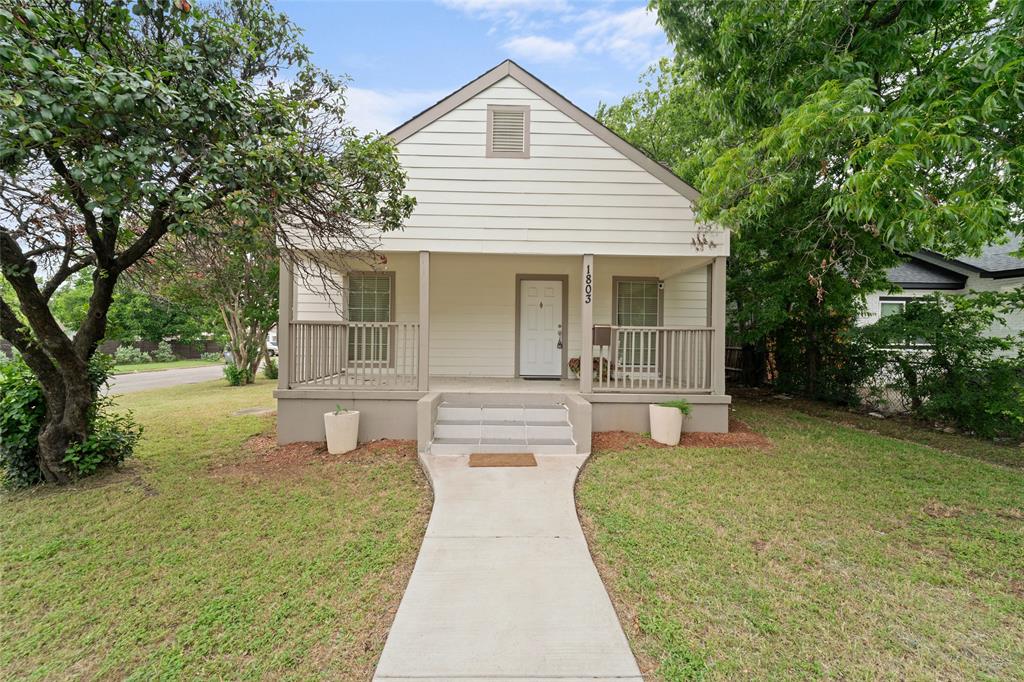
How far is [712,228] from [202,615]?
7.34m

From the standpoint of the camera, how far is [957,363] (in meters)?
7.18

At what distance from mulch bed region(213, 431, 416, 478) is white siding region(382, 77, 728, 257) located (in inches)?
123

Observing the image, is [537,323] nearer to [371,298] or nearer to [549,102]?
[371,298]

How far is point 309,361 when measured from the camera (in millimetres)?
6648

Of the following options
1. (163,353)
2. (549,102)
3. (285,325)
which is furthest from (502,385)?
(163,353)

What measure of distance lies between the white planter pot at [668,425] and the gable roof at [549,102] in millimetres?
3280

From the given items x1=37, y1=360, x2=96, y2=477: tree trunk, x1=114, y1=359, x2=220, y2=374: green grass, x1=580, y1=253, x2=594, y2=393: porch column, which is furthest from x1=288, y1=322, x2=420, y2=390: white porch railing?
x1=114, y1=359, x2=220, y2=374: green grass

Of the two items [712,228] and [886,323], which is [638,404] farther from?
[886,323]

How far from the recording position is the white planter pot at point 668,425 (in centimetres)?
634

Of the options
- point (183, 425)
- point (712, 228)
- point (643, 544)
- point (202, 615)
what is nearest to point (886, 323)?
point (712, 228)

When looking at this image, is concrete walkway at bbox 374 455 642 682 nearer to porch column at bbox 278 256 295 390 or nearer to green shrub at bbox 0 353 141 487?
porch column at bbox 278 256 295 390

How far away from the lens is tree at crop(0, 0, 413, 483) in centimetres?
299

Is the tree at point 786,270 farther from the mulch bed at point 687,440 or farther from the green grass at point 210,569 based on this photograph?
the green grass at point 210,569

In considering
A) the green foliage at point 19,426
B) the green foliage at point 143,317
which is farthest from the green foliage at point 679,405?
the green foliage at point 143,317
